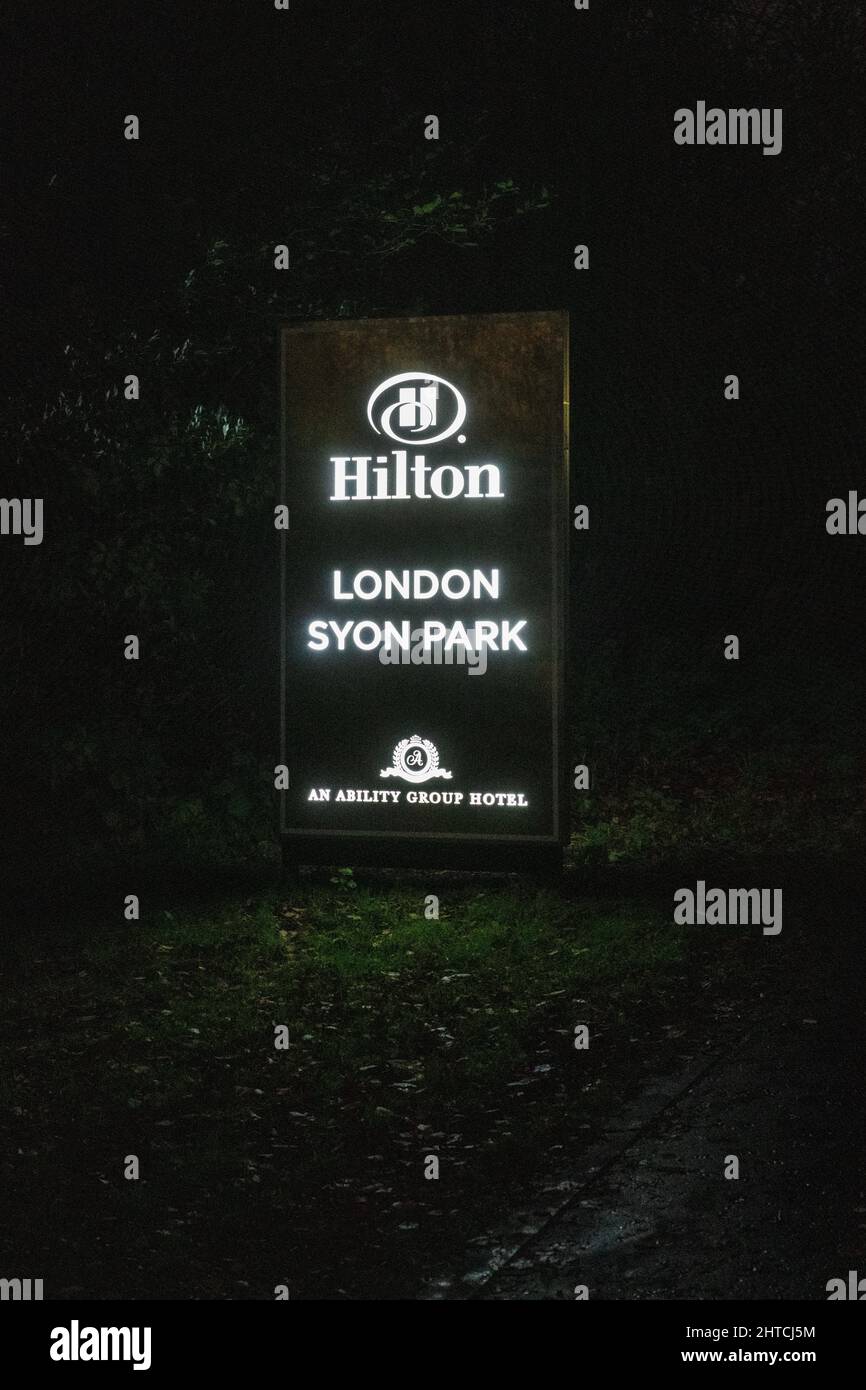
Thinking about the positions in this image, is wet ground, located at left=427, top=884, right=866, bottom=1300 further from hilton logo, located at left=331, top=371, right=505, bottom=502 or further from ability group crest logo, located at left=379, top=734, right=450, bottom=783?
hilton logo, located at left=331, top=371, right=505, bottom=502

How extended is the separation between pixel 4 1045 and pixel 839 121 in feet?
48.4

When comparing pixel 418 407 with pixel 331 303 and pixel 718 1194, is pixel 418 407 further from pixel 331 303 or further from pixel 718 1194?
pixel 718 1194

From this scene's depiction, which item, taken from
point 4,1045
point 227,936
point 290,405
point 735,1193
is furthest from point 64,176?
point 735,1193

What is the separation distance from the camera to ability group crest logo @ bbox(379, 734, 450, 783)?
11.4 metres

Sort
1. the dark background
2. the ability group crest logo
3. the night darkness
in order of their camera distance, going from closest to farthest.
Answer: the night darkness
the ability group crest logo
the dark background

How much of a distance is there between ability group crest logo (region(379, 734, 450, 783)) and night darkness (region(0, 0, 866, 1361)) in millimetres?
850

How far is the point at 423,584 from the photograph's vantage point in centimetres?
1121

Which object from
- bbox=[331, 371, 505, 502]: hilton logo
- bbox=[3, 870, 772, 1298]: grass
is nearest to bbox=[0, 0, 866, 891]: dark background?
bbox=[331, 371, 505, 502]: hilton logo

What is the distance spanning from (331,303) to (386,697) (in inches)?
125

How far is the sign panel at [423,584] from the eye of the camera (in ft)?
36.3

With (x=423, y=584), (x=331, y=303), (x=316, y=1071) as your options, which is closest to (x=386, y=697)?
(x=423, y=584)

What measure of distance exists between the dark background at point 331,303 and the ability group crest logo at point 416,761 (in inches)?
84.7

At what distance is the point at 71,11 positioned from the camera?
11.9 metres

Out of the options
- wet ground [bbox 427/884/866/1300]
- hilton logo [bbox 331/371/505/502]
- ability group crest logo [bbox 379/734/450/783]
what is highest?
hilton logo [bbox 331/371/505/502]
